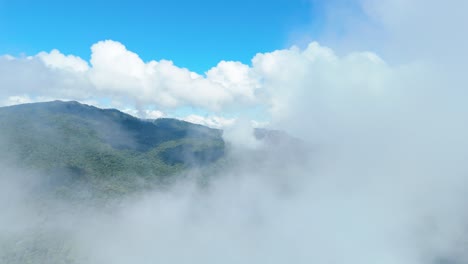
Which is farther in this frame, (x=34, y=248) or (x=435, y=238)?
(x=435, y=238)

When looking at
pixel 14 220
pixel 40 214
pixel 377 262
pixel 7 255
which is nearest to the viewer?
pixel 7 255

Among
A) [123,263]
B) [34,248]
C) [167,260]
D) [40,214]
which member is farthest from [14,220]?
[167,260]

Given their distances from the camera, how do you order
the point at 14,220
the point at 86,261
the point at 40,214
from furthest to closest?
the point at 40,214, the point at 14,220, the point at 86,261

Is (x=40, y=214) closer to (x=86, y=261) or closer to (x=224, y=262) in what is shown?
(x=86, y=261)

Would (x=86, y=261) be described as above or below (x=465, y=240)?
below

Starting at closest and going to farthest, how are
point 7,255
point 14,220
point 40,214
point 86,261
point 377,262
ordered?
point 7,255 → point 86,261 → point 14,220 → point 40,214 → point 377,262

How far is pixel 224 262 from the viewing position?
199875mm

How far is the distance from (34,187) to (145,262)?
8037cm

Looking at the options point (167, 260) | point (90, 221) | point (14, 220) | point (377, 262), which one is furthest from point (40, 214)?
point (377, 262)

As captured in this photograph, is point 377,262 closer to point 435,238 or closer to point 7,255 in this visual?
point 435,238

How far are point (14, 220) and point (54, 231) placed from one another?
2236cm

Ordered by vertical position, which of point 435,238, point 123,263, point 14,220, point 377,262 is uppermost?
point 435,238

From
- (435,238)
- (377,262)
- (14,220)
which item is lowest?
(14,220)

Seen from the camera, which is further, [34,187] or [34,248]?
[34,187]
